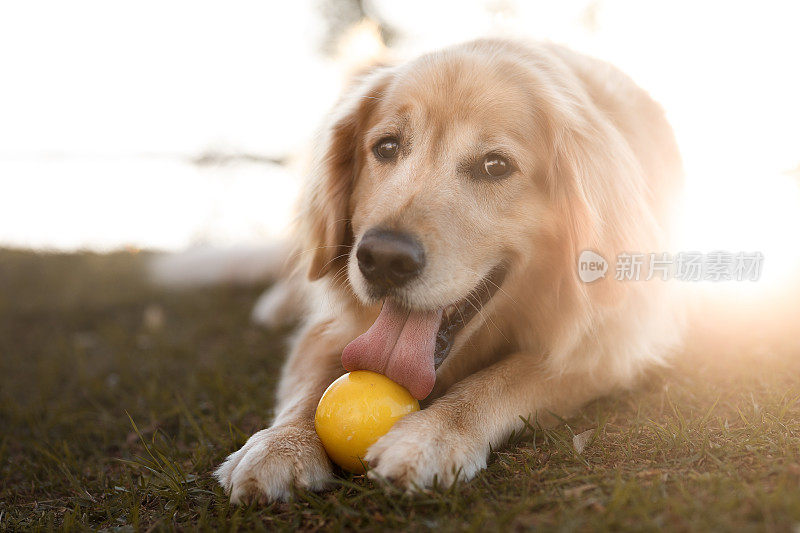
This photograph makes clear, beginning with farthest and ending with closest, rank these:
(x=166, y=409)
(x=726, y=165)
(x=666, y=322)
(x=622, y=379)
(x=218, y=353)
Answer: (x=218, y=353)
(x=726, y=165)
(x=166, y=409)
(x=666, y=322)
(x=622, y=379)

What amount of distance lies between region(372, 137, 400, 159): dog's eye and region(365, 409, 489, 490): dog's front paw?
1090mm

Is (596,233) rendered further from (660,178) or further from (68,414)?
(68,414)

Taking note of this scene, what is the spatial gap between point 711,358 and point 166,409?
2667 millimetres

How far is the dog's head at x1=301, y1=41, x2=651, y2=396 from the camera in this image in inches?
86.6

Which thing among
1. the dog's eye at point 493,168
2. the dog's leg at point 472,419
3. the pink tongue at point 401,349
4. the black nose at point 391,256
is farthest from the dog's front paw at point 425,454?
the dog's eye at point 493,168

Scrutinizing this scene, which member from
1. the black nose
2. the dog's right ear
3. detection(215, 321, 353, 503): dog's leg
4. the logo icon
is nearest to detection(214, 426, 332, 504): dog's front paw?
detection(215, 321, 353, 503): dog's leg

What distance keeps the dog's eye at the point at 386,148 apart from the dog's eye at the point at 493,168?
1.18 feet

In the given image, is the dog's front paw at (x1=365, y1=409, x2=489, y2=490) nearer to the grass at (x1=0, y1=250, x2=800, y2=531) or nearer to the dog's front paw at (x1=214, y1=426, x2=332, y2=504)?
the grass at (x1=0, y1=250, x2=800, y2=531)

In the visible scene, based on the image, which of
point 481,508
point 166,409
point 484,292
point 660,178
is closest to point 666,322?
point 660,178

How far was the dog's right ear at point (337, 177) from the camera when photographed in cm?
284

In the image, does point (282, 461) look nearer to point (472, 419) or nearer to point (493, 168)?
point (472, 419)

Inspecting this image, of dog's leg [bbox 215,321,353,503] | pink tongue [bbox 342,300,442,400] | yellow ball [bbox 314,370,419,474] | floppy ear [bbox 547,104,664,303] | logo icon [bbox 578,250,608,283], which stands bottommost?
dog's leg [bbox 215,321,353,503]

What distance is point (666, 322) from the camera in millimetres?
2820

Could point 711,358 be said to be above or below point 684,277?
below
